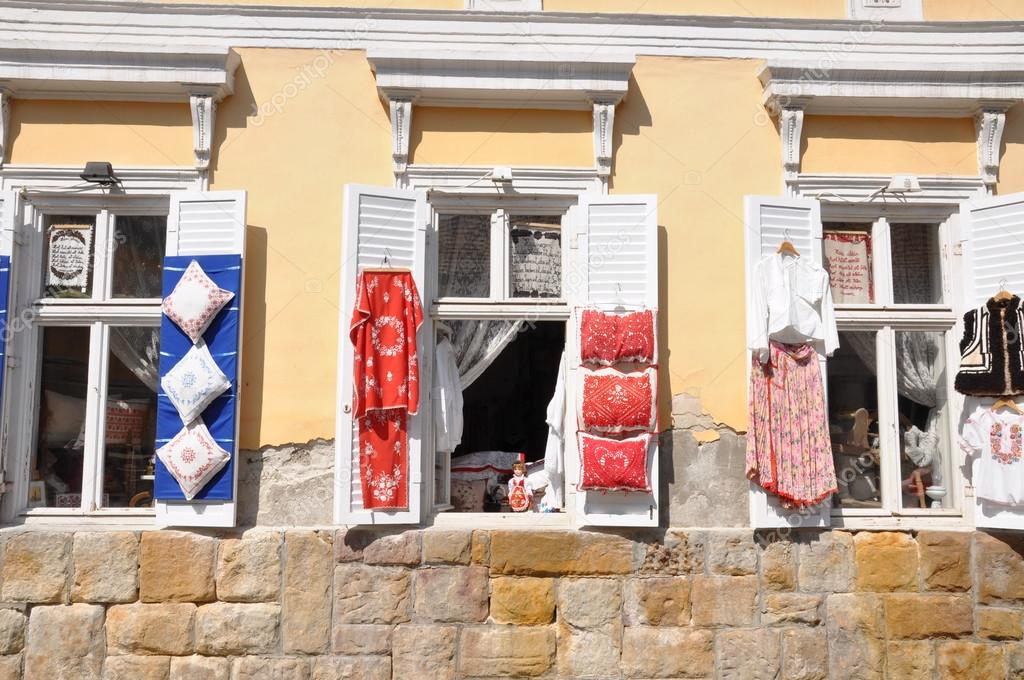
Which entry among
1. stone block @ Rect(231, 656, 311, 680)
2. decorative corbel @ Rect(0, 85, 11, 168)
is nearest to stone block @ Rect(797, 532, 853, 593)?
stone block @ Rect(231, 656, 311, 680)

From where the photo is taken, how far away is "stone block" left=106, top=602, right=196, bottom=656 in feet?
14.4

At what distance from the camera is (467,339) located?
4.79m

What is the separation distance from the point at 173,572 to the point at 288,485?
72 centimetres

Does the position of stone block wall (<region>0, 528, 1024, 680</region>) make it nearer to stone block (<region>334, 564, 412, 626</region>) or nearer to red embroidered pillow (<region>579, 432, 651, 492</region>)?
stone block (<region>334, 564, 412, 626</region>)

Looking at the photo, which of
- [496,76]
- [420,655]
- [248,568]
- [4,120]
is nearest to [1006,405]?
[496,76]

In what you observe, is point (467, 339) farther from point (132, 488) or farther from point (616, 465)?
point (132, 488)

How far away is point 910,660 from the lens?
4516 mm

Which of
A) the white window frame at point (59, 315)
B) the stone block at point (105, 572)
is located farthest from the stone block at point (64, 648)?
the white window frame at point (59, 315)

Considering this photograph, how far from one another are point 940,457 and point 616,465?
1.99 meters

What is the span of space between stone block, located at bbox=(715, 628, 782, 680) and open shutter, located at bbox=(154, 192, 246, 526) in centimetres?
267

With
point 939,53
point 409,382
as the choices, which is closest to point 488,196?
point 409,382

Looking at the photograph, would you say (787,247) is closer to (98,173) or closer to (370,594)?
(370,594)

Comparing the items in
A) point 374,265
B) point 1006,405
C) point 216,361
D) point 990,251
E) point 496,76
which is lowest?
point 1006,405

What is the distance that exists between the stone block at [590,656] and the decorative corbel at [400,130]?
2650 millimetres
